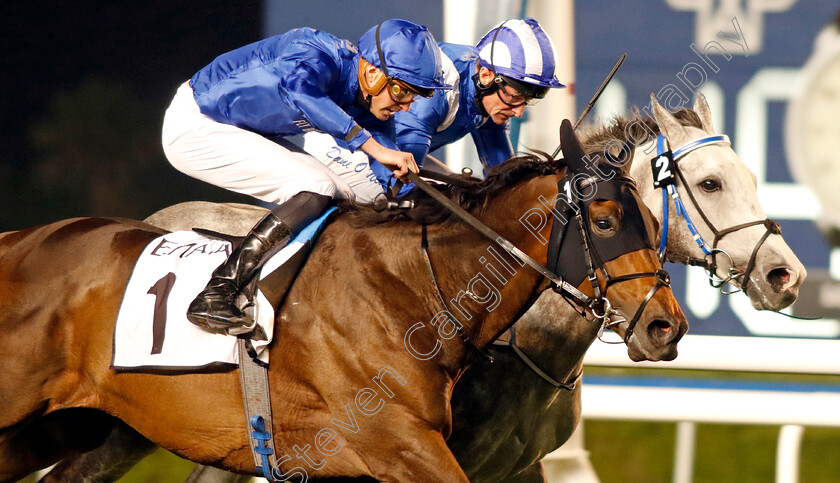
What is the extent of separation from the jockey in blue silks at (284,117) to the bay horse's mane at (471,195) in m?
0.12

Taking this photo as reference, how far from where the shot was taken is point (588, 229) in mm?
2354

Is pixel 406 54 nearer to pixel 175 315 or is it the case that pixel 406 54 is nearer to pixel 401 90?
pixel 401 90

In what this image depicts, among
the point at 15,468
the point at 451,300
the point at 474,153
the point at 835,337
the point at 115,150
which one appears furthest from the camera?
the point at 115,150

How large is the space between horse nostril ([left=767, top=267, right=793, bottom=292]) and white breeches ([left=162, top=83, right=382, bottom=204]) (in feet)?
4.25

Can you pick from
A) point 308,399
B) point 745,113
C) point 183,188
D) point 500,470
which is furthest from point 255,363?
point 745,113

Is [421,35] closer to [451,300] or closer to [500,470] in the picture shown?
[451,300]

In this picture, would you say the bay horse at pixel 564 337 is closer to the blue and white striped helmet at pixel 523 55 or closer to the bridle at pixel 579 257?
the blue and white striped helmet at pixel 523 55

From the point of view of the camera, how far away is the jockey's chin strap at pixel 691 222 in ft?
9.86

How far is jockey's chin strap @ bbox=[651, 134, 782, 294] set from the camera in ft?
9.86

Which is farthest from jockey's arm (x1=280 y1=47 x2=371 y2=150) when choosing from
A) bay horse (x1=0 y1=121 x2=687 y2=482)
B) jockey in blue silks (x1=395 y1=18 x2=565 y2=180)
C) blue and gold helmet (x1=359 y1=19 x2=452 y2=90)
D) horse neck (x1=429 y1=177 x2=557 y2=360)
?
jockey in blue silks (x1=395 y1=18 x2=565 y2=180)

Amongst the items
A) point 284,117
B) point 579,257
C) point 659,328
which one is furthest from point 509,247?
point 284,117

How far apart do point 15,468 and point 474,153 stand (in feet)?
7.05

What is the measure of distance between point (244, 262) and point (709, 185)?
149 centimetres

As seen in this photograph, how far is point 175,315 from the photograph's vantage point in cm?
259
